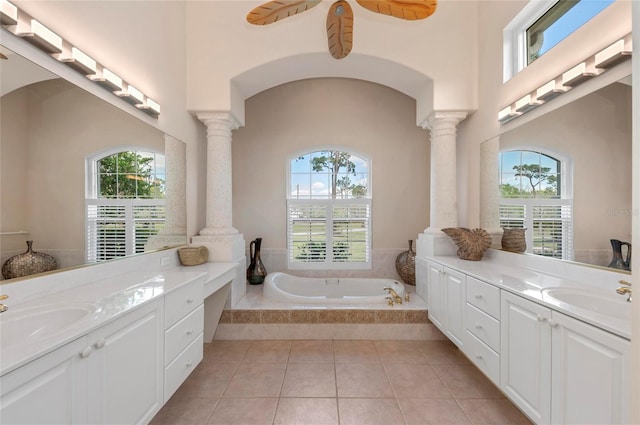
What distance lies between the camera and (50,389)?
90 centimetres

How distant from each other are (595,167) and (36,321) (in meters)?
2.84

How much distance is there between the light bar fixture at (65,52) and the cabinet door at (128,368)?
1.37 metres

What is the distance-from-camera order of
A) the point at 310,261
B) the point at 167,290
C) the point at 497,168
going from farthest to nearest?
the point at 310,261, the point at 497,168, the point at 167,290

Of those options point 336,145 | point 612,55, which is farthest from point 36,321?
point 336,145

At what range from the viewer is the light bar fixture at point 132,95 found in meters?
1.93

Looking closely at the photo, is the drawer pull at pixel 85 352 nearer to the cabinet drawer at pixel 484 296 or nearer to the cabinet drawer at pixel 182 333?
the cabinet drawer at pixel 182 333

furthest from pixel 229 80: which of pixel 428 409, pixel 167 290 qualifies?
pixel 428 409

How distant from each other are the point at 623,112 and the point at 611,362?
4.01ft

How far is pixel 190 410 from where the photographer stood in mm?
1824

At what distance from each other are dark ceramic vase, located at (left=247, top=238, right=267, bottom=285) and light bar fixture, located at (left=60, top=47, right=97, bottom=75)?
2.39 metres

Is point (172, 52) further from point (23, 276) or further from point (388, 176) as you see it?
point (388, 176)

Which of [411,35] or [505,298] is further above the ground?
[411,35]

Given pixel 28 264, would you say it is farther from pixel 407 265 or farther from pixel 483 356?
pixel 407 265

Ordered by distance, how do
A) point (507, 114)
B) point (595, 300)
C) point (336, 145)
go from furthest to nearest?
point (336, 145), point (507, 114), point (595, 300)
